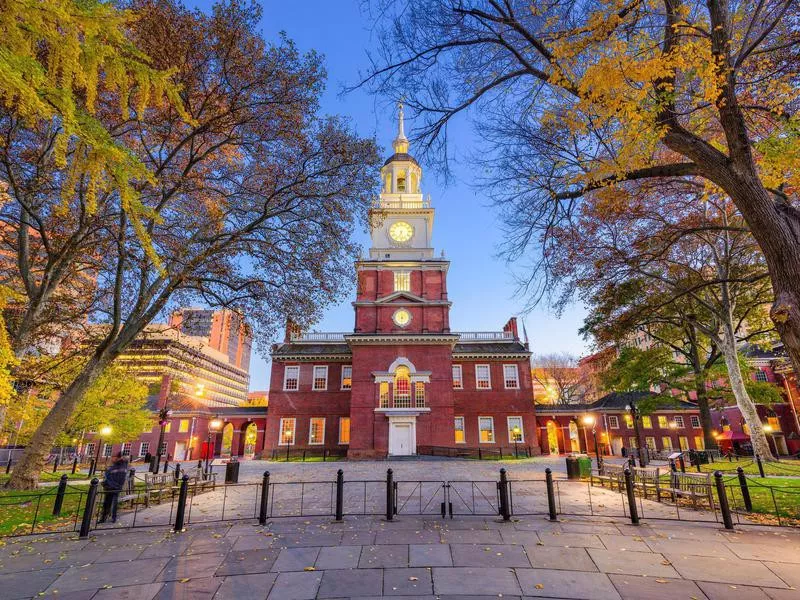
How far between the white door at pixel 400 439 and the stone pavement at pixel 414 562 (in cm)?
2246

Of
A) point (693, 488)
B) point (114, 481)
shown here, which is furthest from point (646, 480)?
point (114, 481)

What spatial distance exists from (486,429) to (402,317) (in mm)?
12497

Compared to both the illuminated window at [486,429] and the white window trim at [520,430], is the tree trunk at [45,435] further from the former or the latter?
the white window trim at [520,430]

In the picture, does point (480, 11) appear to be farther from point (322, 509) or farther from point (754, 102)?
point (322, 509)

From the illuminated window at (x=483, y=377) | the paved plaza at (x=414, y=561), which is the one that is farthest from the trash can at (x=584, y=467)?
the illuminated window at (x=483, y=377)

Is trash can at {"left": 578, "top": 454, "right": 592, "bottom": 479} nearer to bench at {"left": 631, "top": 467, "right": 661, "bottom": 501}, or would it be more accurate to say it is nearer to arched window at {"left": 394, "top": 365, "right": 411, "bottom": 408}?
bench at {"left": 631, "top": 467, "right": 661, "bottom": 501}

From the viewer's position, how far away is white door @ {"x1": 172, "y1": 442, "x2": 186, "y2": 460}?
1694 inches

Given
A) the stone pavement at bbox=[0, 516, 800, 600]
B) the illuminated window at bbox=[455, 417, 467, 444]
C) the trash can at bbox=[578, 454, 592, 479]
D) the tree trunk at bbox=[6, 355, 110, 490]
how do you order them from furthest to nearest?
the illuminated window at bbox=[455, 417, 467, 444] < the trash can at bbox=[578, 454, 592, 479] < the tree trunk at bbox=[6, 355, 110, 490] < the stone pavement at bbox=[0, 516, 800, 600]

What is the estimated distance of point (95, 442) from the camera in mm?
40844

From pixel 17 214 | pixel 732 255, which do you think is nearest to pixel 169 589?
pixel 17 214

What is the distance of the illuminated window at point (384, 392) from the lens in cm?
3086

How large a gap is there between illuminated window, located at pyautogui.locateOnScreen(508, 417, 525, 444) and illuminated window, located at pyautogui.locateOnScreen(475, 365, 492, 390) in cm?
344

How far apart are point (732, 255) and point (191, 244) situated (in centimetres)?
2306

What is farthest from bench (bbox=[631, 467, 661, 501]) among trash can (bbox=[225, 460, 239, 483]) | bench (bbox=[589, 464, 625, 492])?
trash can (bbox=[225, 460, 239, 483])
